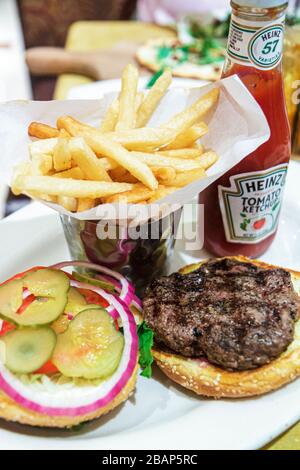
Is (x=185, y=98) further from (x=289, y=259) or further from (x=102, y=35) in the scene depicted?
(x=102, y=35)

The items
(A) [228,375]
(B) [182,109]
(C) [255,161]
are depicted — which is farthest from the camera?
(B) [182,109]

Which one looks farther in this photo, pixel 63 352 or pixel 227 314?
pixel 227 314

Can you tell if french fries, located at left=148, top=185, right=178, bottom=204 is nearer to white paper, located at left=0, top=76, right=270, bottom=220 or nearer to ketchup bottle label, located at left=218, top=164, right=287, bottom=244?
white paper, located at left=0, top=76, right=270, bottom=220

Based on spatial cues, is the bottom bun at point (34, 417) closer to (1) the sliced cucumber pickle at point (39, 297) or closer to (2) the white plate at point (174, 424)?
(2) the white plate at point (174, 424)

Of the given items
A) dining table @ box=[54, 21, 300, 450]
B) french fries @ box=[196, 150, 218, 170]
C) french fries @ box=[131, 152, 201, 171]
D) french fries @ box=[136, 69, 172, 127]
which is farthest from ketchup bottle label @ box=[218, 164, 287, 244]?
dining table @ box=[54, 21, 300, 450]

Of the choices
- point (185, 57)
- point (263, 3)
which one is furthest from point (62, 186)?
point (185, 57)

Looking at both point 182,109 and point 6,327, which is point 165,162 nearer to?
point 182,109

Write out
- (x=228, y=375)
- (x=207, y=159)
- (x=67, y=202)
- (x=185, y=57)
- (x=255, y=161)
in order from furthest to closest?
(x=185, y=57), (x=255, y=161), (x=207, y=159), (x=67, y=202), (x=228, y=375)

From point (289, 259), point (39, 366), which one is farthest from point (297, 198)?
point (39, 366)

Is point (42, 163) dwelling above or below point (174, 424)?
above
